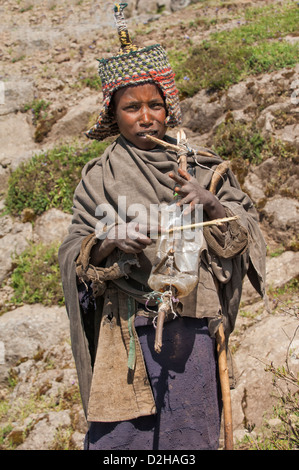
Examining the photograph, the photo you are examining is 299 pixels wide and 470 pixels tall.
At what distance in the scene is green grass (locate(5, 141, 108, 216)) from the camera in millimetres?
7039

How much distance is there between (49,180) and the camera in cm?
717

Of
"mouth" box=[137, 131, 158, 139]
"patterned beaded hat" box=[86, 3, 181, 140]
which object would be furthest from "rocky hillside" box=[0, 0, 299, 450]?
"patterned beaded hat" box=[86, 3, 181, 140]

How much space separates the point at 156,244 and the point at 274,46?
266 inches

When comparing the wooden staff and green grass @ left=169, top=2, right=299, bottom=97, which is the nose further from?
green grass @ left=169, top=2, right=299, bottom=97

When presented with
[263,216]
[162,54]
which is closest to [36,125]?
[263,216]

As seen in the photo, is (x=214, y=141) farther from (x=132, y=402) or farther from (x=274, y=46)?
(x=132, y=402)

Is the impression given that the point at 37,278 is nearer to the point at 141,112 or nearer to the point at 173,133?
the point at 173,133

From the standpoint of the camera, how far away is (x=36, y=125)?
29.0 feet

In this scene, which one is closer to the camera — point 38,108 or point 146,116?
point 146,116

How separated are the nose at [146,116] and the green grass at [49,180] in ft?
14.9

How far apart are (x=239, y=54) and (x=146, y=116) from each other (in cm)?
609

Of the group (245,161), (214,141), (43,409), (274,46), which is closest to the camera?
(43,409)

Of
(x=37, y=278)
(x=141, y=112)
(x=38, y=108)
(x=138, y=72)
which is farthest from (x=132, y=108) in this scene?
(x=38, y=108)

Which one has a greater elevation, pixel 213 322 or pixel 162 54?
pixel 162 54
